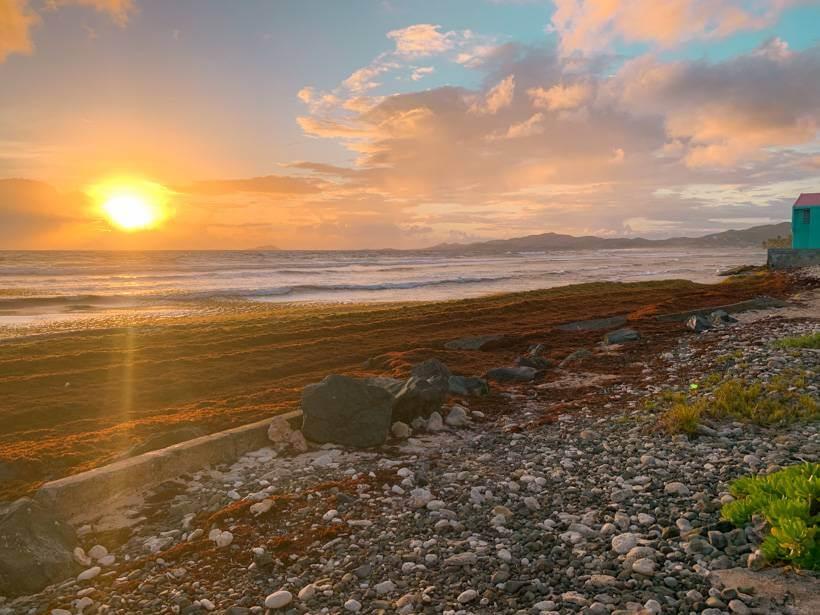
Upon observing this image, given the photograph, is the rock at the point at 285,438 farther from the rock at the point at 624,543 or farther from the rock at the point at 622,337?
the rock at the point at 622,337

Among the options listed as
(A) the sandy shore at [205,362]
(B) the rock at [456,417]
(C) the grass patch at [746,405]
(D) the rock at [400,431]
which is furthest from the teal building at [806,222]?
(D) the rock at [400,431]

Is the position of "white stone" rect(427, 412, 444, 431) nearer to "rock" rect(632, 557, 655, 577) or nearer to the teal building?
"rock" rect(632, 557, 655, 577)

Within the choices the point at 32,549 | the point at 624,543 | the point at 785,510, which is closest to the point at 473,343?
the point at 624,543

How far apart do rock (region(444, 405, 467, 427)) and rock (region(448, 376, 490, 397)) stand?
60.9 inches

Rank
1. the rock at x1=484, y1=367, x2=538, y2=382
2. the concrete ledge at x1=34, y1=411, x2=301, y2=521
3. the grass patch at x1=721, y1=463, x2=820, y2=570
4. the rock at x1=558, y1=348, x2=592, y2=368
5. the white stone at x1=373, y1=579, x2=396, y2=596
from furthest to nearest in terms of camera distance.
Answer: the rock at x1=558, y1=348, x2=592, y2=368
the rock at x1=484, y1=367, x2=538, y2=382
the concrete ledge at x1=34, y1=411, x2=301, y2=521
the white stone at x1=373, y1=579, x2=396, y2=596
the grass patch at x1=721, y1=463, x2=820, y2=570

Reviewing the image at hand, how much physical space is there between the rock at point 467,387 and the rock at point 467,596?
7.54m

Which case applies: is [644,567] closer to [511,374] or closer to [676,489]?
[676,489]

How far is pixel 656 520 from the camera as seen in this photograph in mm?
6320

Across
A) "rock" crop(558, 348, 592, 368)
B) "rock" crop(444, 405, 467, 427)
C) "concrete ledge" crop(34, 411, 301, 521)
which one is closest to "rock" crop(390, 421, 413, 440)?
"rock" crop(444, 405, 467, 427)

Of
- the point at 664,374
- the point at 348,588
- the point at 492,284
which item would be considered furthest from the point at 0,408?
the point at 492,284

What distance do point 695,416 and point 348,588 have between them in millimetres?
6458

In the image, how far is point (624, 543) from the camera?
585cm

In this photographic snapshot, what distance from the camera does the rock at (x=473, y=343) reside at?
19359 mm

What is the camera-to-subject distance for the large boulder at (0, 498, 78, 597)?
600 cm
